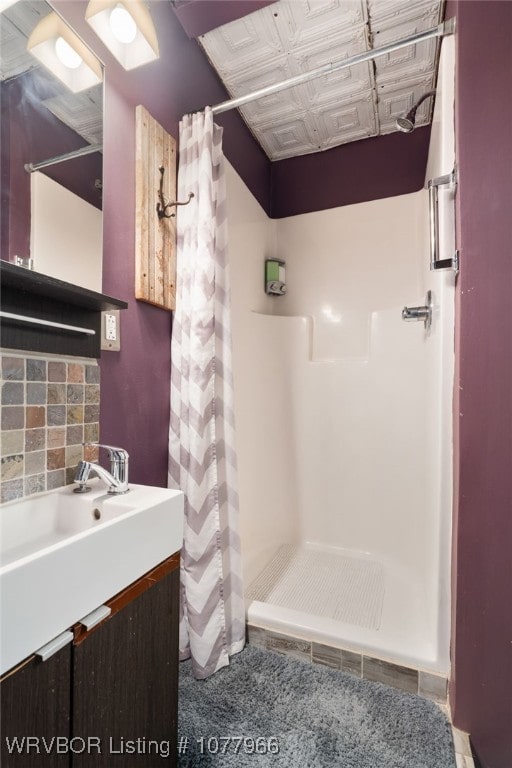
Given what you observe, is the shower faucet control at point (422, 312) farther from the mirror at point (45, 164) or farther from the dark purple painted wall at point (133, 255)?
the mirror at point (45, 164)

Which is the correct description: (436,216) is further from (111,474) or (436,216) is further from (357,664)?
(357,664)

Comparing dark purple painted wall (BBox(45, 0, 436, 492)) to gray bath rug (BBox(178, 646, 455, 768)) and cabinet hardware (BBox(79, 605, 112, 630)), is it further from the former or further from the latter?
gray bath rug (BBox(178, 646, 455, 768))

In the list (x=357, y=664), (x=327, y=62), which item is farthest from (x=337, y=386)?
(x=327, y=62)

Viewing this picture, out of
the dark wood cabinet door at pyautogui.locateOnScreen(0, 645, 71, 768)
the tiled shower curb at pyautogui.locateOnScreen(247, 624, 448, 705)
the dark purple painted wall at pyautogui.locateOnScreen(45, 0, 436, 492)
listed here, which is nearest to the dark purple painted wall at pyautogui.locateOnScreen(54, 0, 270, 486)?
the dark purple painted wall at pyautogui.locateOnScreen(45, 0, 436, 492)

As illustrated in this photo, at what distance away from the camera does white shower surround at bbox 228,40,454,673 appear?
72.3 inches

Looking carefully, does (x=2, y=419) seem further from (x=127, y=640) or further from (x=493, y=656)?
(x=493, y=656)

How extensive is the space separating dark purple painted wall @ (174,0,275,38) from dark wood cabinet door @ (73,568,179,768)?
1.89 metres

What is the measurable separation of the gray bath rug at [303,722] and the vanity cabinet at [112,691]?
226 mm

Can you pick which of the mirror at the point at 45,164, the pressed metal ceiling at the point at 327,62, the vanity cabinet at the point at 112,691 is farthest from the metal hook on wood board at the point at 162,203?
the vanity cabinet at the point at 112,691

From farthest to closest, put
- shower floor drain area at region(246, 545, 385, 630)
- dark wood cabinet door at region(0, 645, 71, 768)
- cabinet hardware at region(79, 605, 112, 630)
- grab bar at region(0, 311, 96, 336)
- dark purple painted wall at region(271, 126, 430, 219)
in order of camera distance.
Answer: dark purple painted wall at region(271, 126, 430, 219) → shower floor drain area at region(246, 545, 385, 630) → grab bar at region(0, 311, 96, 336) → cabinet hardware at region(79, 605, 112, 630) → dark wood cabinet door at region(0, 645, 71, 768)

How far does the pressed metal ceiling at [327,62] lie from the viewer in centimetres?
137

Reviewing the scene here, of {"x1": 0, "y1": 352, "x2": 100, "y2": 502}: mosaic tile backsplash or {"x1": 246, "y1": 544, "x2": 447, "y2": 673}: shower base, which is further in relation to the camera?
{"x1": 246, "y1": 544, "x2": 447, "y2": 673}: shower base

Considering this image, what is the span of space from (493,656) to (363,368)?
134 cm

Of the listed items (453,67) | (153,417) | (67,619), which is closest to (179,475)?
(153,417)
